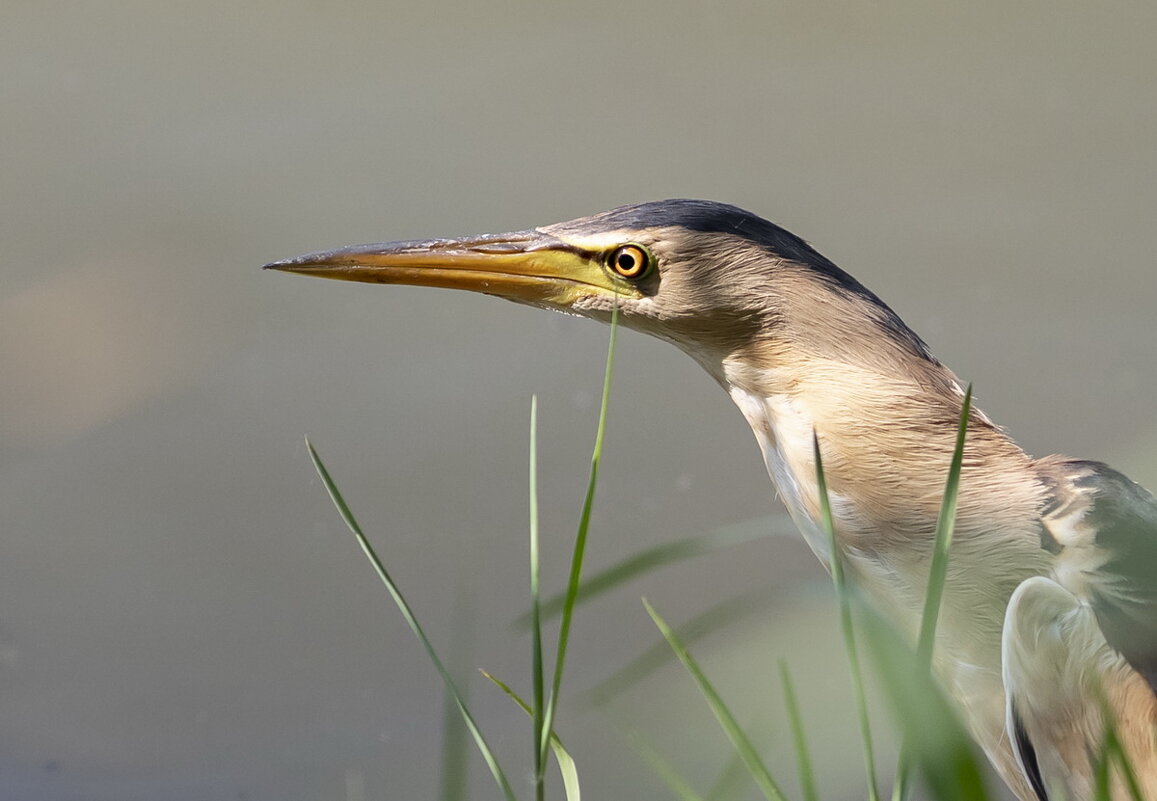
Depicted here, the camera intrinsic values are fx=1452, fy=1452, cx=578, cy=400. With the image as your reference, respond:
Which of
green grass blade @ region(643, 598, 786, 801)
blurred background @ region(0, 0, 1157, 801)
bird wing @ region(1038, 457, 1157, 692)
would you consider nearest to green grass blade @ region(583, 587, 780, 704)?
green grass blade @ region(643, 598, 786, 801)

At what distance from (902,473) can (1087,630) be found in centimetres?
21

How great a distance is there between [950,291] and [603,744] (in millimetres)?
1158

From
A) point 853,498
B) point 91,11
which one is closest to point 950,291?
point 853,498

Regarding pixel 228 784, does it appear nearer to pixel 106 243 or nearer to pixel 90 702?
pixel 90 702

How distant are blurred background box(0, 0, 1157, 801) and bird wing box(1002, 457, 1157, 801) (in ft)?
1.72

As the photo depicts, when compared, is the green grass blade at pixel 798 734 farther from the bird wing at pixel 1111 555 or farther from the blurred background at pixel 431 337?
the blurred background at pixel 431 337

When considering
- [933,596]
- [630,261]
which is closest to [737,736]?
[933,596]

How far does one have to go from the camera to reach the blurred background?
2.28 meters

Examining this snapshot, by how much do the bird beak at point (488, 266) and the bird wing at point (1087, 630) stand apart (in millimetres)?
473

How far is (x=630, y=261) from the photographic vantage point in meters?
1.42

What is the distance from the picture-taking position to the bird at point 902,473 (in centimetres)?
128

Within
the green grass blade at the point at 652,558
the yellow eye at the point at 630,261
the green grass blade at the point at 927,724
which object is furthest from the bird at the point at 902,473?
the green grass blade at the point at 927,724

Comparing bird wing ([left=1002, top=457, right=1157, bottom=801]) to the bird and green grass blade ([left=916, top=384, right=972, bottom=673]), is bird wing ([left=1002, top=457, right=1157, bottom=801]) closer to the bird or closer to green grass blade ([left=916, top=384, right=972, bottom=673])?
the bird

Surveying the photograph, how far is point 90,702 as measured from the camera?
2293 millimetres
